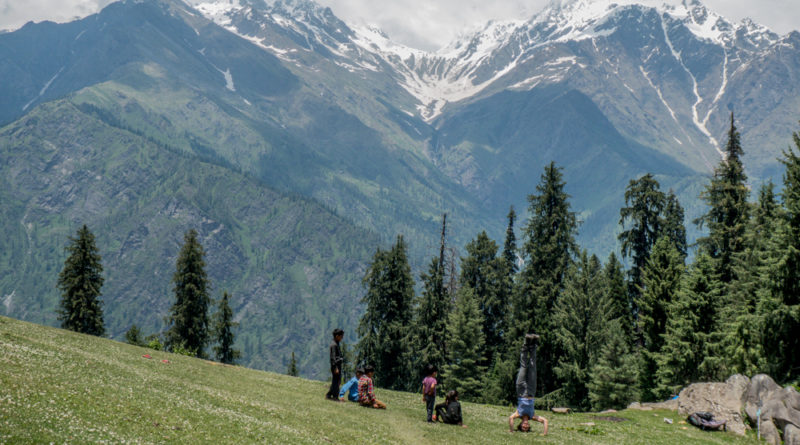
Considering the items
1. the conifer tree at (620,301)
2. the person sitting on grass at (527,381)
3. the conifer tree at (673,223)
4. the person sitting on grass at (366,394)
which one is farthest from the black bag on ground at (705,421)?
the conifer tree at (673,223)

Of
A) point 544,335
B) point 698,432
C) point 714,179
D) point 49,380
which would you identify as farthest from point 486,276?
point 49,380

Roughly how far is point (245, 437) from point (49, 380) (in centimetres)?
855

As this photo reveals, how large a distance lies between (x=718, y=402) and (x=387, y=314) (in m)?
45.8

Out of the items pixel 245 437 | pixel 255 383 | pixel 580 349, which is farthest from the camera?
pixel 580 349

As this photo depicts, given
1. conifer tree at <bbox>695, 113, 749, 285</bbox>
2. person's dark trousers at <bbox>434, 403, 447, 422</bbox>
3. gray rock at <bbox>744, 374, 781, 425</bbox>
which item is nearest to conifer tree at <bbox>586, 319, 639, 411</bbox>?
conifer tree at <bbox>695, 113, 749, 285</bbox>

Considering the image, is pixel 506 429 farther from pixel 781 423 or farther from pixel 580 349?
pixel 580 349

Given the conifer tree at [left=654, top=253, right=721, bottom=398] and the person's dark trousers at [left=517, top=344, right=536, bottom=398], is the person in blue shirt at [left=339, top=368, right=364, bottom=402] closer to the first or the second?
the person's dark trousers at [left=517, top=344, right=536, bottom=398]

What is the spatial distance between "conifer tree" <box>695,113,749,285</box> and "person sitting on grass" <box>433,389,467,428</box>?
3713 cm

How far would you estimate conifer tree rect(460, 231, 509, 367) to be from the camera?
7424 cm

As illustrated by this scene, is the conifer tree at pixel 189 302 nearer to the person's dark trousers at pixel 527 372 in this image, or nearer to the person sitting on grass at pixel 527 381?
the person sitting on grass at pixel 527 381

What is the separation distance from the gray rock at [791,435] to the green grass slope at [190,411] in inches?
86.1

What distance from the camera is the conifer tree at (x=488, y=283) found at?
74.2m

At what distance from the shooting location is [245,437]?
1970 cm

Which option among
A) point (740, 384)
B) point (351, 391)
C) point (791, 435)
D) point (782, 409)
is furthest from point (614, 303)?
point (351, 391)
